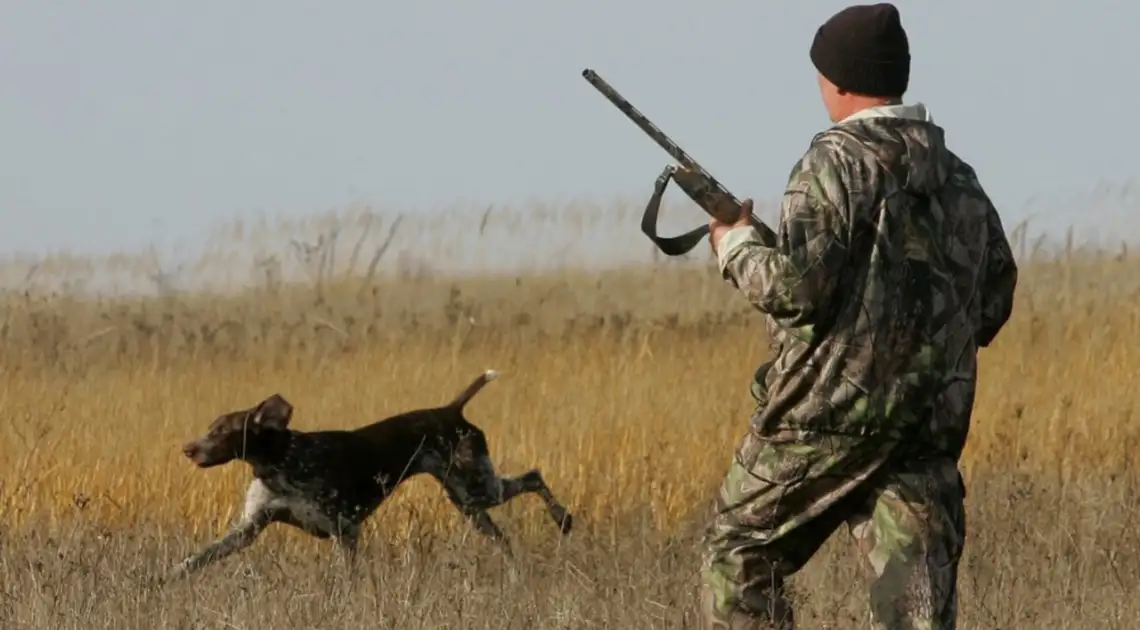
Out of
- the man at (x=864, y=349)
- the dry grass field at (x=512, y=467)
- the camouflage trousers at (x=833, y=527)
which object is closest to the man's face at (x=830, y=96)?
the man at (x=864, y=349)

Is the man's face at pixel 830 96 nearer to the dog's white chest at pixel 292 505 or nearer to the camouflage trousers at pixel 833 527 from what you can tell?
the camouflage trousers at pixel 833 527

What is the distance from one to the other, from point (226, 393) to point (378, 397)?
38.1 inches

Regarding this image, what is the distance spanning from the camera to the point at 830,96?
3.89 metres

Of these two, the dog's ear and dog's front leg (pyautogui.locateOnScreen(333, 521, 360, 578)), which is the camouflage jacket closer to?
dog's front leg (pyautogui.locateOnScreen(333, 521, 360, 578))

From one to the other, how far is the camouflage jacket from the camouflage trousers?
0.07m

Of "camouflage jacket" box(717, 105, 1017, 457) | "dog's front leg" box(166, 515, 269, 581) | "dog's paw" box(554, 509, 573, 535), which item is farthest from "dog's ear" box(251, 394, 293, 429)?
"camouflage jacket" box(717, 105, 1017, 457)

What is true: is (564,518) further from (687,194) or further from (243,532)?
(687,194)

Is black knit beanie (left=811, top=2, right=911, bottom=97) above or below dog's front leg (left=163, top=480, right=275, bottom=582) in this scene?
above

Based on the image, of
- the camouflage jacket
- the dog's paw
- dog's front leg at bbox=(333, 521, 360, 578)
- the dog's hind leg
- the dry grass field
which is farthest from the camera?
the dog's hind leg

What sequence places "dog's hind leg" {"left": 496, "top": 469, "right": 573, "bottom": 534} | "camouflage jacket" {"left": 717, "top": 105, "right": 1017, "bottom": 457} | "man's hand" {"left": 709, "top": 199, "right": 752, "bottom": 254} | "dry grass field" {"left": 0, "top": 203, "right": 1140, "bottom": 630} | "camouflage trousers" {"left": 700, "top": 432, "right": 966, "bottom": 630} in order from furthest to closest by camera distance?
"dog's hind leg" {"left": 496, "top": 469, "right": 573, "bottom": 534}
"dry grass field" {"left": 0, "top": 203, "right": 1140, "bottom": 630}
"man's hand" {"left": 709, "top": 199, "right": 752, "bottom": 254}
"camouflage trousers" {"left": 700, "top": 432, "right": 966, "bottom": 630}
"camouflage jacket" {"left": 717, "top": 105, "right": 1017, "bottom": 457}

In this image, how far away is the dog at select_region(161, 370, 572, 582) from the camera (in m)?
7.09

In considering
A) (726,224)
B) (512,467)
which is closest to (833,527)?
(726,224)

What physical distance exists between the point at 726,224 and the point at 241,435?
388 cm

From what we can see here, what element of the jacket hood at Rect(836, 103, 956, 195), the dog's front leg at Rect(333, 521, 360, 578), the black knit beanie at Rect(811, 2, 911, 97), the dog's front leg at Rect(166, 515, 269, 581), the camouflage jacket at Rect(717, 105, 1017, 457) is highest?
the black knit beanie at Rect(811, 2, 911, 97)
